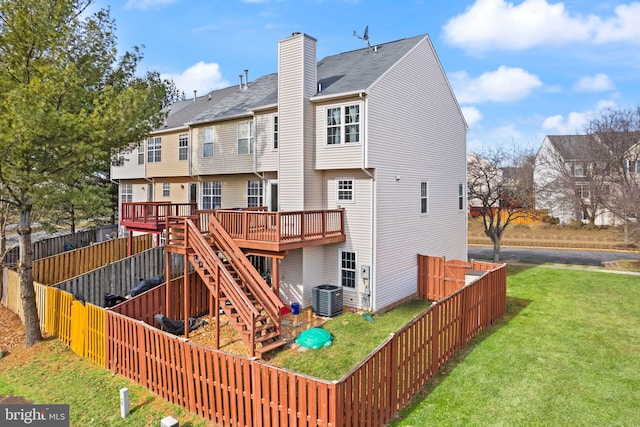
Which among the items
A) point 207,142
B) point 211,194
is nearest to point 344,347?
point 211,194

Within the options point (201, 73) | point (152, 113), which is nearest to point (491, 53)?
point (152, 113)

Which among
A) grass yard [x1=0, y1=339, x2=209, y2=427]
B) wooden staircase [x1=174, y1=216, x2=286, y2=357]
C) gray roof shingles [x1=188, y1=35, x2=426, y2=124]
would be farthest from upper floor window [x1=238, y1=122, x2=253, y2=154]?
grass yard [x1=0, y1=339, x2=209, y2=427]

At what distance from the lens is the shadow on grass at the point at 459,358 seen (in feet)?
23.2

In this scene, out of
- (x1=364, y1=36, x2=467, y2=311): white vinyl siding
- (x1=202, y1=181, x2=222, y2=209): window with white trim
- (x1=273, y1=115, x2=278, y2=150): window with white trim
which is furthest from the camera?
(x1=202, y1=181, x2=222, y2=209): window with white trim

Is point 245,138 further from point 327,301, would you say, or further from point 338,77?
point 327,301

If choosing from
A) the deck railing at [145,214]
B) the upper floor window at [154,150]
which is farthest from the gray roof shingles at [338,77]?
the deck railing at [145,214]

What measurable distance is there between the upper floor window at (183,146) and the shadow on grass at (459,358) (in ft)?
54.9

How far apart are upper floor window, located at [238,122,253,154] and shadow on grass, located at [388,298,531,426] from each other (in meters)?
12.0

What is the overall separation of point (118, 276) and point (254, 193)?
→ 21.7 ft

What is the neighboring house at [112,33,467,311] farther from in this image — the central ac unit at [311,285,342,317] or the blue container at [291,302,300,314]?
the central ac unit at [311,285,342,317]

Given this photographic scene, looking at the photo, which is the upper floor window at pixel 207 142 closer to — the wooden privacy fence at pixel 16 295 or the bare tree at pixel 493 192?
the wooden privacy fence at pixel 16 295

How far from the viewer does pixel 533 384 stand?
7965 mm

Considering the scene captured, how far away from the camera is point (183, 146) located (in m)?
21.2

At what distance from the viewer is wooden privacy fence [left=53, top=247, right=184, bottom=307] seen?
1370cm
